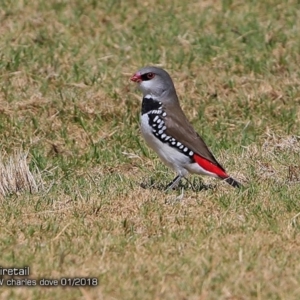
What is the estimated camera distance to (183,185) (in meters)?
8.34

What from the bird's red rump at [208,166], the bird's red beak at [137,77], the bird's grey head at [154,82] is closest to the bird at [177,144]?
the bird's red rump at [208,166]

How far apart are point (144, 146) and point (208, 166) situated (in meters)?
1.94

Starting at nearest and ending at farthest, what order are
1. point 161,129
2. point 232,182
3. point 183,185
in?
point 232,182
point 161,129
point 183,185

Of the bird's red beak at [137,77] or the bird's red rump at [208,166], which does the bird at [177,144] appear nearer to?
the bird's red rump at [208,166]

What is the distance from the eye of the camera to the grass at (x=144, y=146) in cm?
624

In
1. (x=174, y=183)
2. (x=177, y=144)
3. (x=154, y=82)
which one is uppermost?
(x=154, y=82)

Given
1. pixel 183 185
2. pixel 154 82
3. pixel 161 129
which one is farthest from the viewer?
pixel 154 82

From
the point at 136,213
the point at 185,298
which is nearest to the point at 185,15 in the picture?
the point at 136,213

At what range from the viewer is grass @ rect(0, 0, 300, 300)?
6.24 metres

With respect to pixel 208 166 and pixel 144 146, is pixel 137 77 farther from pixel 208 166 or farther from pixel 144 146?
pixel 144 146

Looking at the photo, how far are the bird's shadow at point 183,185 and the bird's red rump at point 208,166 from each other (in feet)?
0.51

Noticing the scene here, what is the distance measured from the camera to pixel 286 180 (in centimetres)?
834

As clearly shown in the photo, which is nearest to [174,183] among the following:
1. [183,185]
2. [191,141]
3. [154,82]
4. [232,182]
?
[183,185]

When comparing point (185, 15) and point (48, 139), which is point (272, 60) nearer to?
point (185, 15)
